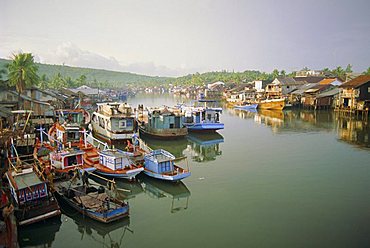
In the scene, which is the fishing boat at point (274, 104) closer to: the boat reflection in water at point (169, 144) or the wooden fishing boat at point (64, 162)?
the boat reflection in water at point (169, 144)

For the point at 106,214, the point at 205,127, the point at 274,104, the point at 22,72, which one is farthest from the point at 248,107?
the point at 106,214

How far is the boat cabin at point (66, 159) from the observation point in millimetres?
15789

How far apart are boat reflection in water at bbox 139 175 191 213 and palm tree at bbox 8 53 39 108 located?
24397 mm

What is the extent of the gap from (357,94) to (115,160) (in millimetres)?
41452

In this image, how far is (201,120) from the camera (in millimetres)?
32625

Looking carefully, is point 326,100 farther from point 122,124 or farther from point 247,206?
point 247,206

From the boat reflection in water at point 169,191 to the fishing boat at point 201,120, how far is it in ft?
48.5

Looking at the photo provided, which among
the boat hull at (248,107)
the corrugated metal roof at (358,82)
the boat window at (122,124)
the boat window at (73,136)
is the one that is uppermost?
the corrugated metal roof at (358,82)

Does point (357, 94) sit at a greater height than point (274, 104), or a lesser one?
greater

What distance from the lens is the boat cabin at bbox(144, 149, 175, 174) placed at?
16312 mm

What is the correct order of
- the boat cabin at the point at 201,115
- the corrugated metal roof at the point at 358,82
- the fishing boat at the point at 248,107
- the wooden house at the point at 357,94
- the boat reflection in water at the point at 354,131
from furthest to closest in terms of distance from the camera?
the fishing boat at the point at 248,107
the corrugated metal roof at the point at 358,82
the wooden house at the point at 357,94
the boat cabin at the point at 201,115
the boat reflection in water at the point at 354,131

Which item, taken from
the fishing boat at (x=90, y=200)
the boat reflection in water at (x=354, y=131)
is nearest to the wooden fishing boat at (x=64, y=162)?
the fishing boat at (x=90, y=200)

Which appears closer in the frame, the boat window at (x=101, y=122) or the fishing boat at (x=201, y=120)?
the boat window at (x=101, y=122)

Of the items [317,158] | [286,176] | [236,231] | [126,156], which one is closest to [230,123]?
[317,158]
